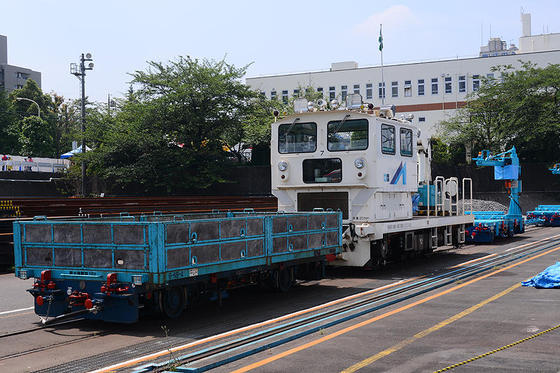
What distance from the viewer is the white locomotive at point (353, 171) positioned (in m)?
15.2

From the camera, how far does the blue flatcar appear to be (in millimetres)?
8883

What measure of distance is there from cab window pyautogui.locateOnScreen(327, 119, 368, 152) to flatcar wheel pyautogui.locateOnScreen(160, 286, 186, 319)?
690cm

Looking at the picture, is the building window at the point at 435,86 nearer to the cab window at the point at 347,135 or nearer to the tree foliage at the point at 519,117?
the tree foliage at the point at 519,117

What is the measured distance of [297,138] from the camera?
16094mm

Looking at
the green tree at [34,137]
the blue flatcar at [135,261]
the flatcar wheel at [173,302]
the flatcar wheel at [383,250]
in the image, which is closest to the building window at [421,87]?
the green tree at [34,137]

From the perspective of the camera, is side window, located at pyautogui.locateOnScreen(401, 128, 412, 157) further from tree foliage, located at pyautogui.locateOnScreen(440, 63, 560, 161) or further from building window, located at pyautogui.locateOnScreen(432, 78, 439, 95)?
building window, located at pyautogui.locateOnScreen(432, 78, 439, 95)

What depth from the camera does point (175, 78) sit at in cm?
4559

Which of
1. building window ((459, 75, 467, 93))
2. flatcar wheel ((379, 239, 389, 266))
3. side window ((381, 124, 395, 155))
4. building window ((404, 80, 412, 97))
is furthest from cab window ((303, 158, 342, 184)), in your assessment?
building window ((404, 80, 412, 97))

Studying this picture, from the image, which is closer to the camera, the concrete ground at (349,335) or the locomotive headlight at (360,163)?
the concrete ground at (349,335)

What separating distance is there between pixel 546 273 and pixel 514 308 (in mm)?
3063

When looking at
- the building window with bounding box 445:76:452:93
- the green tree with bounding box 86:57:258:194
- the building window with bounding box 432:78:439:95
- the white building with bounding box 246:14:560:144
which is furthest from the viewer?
the building window with bounding box 432:78:439:95

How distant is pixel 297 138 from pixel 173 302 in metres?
7.21

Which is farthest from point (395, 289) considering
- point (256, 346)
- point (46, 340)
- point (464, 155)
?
point (464, 155)

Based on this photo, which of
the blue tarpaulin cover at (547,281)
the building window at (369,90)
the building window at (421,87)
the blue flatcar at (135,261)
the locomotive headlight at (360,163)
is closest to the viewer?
the blue flatcar at (135,261)
